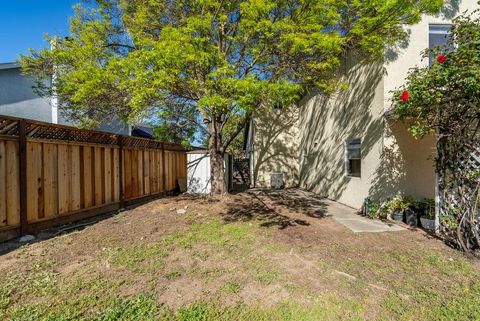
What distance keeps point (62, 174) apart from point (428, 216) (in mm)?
8211

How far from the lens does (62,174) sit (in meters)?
5.66

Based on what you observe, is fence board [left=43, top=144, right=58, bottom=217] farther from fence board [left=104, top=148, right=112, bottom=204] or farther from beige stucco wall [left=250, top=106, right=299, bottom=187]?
beige stucco wall [left=250, top=106, right=299, bottom=187]

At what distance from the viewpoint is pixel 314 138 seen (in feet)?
39.8

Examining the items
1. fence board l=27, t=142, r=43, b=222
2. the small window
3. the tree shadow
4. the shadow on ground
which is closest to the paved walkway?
the shadow on ground

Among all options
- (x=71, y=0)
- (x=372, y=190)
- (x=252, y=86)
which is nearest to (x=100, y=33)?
(x=71, y=0)

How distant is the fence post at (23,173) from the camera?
474 cm

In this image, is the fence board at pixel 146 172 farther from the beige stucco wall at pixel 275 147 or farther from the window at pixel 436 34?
the window at pixel 436 34

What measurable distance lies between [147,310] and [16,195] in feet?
11.7

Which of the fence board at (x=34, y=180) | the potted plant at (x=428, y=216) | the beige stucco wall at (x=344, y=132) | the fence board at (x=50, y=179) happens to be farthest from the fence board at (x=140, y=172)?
the potted plant at (x=428, y=216)

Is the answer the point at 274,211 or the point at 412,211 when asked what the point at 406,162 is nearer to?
the point at 412,211

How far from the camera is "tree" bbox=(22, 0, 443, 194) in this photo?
17.6ft

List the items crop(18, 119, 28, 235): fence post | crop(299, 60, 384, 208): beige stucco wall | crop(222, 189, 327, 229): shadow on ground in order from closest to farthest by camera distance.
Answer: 1. crop(18, 119, 28, 235): fence post
2. crop(222, 189, 327, 229): shadow on ground
3. crop(299, 60, 384, 208): beige stucco wall

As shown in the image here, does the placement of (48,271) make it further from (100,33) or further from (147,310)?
(100,33)

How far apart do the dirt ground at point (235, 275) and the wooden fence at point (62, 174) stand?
54 cm
